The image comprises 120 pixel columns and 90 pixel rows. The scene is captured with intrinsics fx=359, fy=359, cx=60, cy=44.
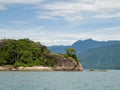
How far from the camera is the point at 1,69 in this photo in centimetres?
18500

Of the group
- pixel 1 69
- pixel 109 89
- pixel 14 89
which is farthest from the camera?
pixel 1 69

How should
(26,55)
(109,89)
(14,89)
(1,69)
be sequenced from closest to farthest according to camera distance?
(14,89)
(109,89)
(1,69)
(26,55)

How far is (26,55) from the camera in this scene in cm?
19738

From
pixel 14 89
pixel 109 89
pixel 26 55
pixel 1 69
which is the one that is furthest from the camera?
pixel 26 55

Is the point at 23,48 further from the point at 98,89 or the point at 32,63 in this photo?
the point at 98,89

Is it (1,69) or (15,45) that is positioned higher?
(15,45)

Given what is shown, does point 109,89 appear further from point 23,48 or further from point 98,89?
point 23,48

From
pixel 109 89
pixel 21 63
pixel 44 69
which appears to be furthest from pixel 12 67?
pixel 109 89

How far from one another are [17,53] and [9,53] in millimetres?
4399

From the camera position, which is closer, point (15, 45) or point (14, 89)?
point (14, 89)

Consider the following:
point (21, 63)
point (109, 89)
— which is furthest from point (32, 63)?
point (109, 89)

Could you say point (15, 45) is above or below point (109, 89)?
above

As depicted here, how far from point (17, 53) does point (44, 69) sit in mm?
18088

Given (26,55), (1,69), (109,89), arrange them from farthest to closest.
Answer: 1. (26,55)
2. (1,69)
3. (109,89)
